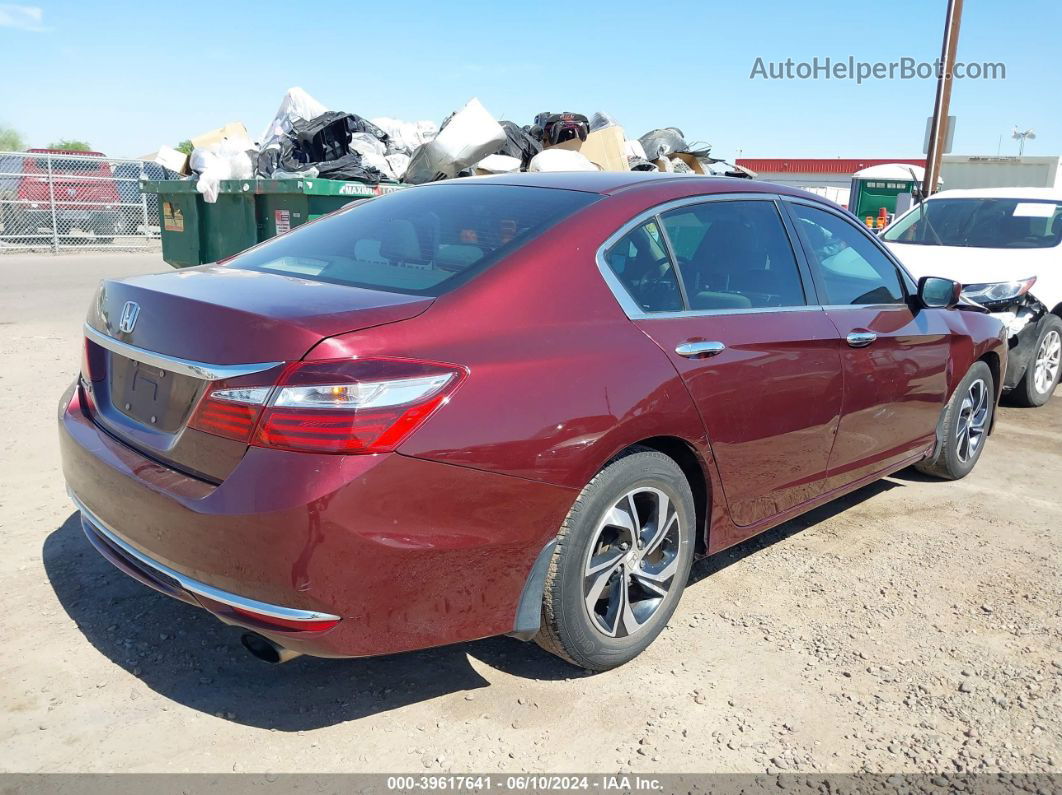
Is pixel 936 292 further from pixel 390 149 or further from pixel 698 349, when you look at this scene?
pixel 390 149

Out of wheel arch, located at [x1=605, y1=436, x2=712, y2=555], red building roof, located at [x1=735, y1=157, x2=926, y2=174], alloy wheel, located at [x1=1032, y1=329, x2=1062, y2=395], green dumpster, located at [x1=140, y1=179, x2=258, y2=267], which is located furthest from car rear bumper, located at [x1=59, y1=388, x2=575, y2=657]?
red building roof, located at [x1=735, y1=157, x2=926, y2=174]

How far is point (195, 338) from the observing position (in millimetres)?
2488

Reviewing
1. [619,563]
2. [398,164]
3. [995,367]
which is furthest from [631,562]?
[398,164]

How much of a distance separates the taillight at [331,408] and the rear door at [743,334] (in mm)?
984

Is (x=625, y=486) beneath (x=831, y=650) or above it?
above

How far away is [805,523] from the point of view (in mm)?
4641

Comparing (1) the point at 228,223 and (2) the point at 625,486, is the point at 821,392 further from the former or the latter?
(1) the point at 228,223

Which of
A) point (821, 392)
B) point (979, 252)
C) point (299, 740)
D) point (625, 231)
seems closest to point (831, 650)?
point (821, 392)

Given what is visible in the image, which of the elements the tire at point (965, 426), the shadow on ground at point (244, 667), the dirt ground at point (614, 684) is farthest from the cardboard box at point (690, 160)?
the shadow on ground at point (244, 667)

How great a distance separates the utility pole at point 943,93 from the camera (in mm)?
13117

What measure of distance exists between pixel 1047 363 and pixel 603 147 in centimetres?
443

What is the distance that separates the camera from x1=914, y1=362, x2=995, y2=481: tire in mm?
4996

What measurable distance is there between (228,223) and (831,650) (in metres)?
6.52

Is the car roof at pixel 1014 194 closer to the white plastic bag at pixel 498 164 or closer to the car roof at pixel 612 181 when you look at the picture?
the white plastic bag at pixel 498 164
